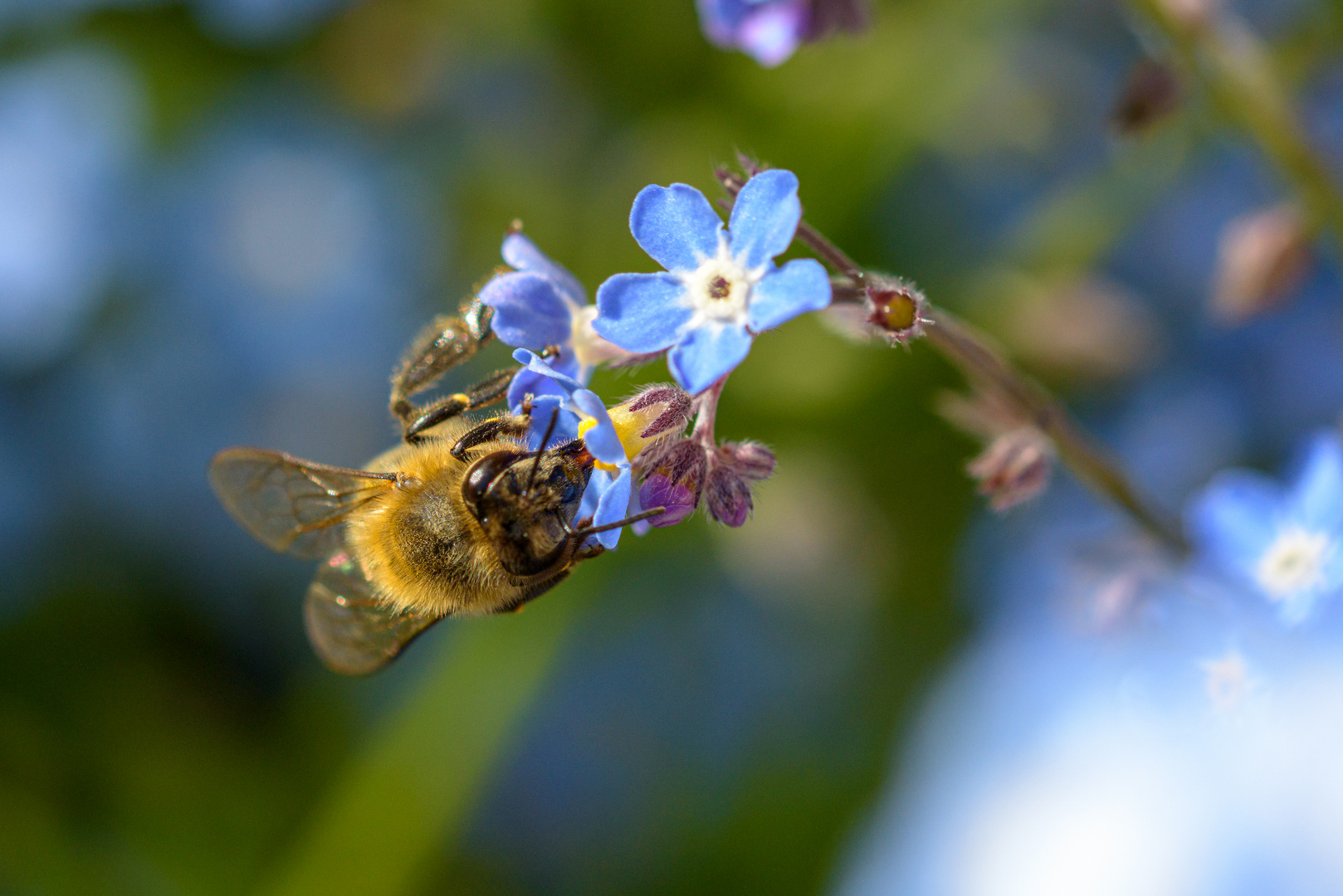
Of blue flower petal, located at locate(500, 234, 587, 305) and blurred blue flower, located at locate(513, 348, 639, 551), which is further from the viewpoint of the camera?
blue flower petal, located at locate(500, 234, 587, 305)

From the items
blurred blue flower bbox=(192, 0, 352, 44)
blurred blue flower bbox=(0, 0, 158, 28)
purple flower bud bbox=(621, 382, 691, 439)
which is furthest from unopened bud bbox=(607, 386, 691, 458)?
blurred blue flower bbox=(0, 0, 158, 28)

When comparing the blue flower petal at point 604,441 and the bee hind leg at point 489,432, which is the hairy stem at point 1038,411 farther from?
the bee hind leg at point 489,432

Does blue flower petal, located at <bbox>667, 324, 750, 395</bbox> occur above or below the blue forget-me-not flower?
above

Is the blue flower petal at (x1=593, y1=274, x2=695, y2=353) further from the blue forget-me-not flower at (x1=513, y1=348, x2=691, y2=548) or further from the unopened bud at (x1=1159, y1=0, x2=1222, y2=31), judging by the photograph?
the unopened bud at (x1=1159, y1=0, x2=1222, y2=31)

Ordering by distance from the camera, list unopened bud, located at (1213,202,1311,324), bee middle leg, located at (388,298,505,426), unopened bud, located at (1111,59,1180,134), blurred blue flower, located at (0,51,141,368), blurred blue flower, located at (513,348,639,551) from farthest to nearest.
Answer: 1. blurred blue flower, located at (0,51,141,368)
2. unopened bud, located at (1213,202,1311,324)
3. unopened bud, located at (1111,59,1180,134)
4. bee middle leg, located at (388,298,505,426)
5. blurred blue flower, located at (513,348,639,551)

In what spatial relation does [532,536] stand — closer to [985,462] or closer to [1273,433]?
[985,462]

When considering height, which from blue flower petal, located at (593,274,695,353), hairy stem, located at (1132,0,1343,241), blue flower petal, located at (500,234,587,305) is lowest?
blue flower petal, located at (593,274,695,353)

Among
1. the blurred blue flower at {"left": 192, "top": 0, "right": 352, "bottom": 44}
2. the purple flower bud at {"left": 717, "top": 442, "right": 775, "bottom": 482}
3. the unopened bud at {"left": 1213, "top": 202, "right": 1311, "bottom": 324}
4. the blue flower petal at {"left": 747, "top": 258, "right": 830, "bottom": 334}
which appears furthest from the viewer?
the blurred blue flower at {"left": 192, "top": 0, "right": 352, "bottom": 44}

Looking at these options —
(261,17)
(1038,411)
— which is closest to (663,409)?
(1038,411)
